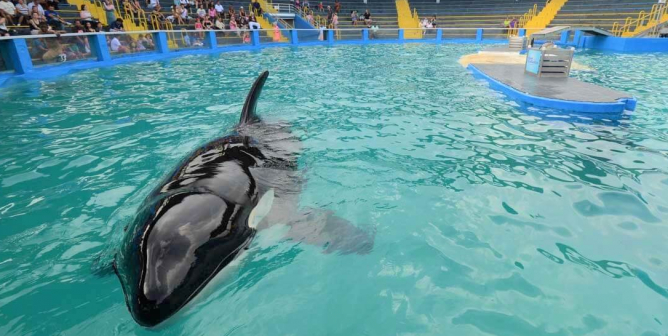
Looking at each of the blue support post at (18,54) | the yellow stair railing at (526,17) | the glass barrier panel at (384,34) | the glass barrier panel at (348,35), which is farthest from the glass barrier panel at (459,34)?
the blue support post at (18,54)

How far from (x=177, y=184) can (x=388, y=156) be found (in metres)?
2.89

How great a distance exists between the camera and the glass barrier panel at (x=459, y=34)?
1093 inches

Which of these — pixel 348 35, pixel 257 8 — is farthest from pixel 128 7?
pixel 348 35

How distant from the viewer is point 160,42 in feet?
55.0

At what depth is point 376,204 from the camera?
3.61 metres

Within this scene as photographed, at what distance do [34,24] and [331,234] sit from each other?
49.9ft

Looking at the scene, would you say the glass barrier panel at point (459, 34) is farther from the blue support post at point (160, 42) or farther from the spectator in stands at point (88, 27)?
the spectator in stands at point (88, 27)

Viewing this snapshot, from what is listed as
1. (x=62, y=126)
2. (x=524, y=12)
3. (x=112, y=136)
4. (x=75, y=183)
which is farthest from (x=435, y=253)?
(x=524, y=12)

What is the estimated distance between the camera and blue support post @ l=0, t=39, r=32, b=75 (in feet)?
35.6

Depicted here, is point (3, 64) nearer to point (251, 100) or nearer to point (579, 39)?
point (251, 100)

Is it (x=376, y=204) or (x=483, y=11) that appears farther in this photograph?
(x=483, y=11)

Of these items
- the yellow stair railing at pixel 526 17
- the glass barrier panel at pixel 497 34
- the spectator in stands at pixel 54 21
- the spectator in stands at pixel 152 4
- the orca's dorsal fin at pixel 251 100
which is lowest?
the glass barrier panel at pixel 497 34

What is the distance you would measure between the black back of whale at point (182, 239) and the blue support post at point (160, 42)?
53.3 feet

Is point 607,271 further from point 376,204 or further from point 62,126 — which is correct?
point 62,126
